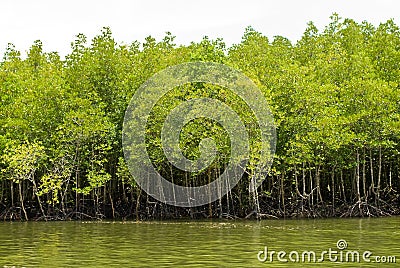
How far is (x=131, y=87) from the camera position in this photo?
37.0 meters

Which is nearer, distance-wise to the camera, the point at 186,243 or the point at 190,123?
the point at 186,243

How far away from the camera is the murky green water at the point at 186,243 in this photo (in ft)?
53.4

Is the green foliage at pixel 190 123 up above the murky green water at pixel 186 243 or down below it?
above

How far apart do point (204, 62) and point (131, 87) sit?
14.1 ft

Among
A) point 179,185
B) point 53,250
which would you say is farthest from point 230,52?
point 53,250

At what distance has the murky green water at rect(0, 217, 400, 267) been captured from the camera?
53.4 feet

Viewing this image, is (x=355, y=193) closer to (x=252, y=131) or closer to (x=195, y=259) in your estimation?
(x=252, y=131)

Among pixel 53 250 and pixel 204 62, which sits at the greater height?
pixel 204 62

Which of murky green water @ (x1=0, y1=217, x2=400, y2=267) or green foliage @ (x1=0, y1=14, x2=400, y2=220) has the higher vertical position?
green foliage @ (x1=0, y1=14, x2=400, y2=220)

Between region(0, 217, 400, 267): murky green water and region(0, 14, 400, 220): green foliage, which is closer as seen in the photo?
region(0, 217, 400, 267): murky green water

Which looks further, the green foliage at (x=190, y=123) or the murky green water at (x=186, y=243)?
the green foliage at (x=190, y=123)

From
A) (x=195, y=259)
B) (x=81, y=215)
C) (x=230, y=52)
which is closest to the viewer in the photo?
(x=195, y=259)

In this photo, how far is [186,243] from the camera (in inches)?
808

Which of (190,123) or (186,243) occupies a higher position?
(190,123)
